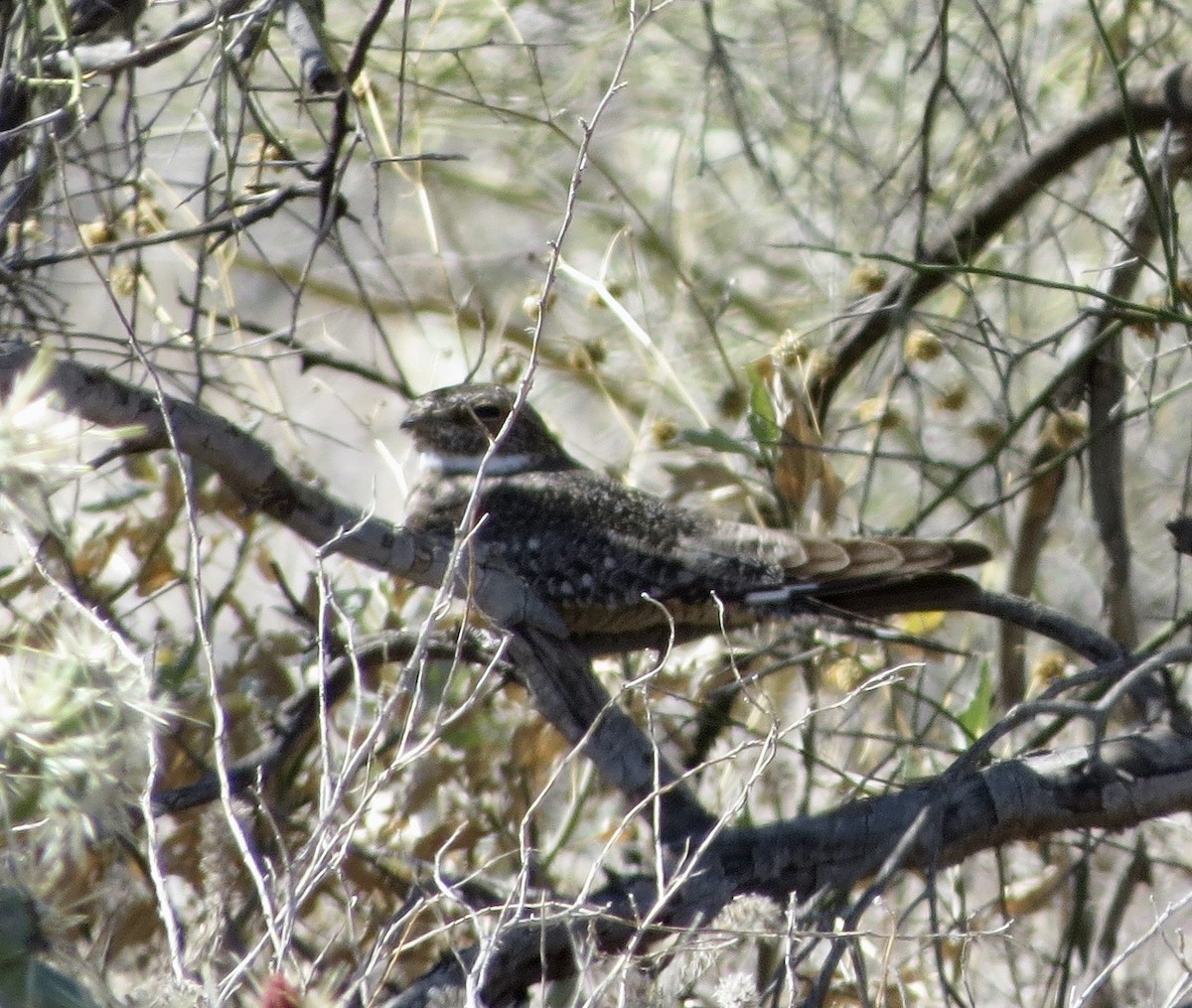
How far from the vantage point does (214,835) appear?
1899 mm

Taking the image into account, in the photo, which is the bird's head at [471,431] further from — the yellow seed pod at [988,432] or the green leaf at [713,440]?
the yellow seed pod at [988,432]

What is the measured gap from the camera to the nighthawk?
2.74 m

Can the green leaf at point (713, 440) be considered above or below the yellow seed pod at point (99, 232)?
above

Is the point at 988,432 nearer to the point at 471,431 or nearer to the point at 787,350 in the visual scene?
the point at 787,350

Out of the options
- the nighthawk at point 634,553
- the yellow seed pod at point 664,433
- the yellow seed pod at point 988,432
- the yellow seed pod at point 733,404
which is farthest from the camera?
the yellow seed pod at point 733,404

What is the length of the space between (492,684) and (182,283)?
13.0ft

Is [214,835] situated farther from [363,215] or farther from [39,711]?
[363,215]

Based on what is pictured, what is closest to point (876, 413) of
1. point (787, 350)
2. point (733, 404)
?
point (787, 350)

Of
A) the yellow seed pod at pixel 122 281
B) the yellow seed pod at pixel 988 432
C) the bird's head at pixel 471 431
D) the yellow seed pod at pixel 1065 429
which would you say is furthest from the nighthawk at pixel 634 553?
the yellow seed pod at pixel 122 281

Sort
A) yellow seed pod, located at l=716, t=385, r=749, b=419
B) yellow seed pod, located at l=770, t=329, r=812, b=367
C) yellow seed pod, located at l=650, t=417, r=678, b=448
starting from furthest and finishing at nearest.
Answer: yellow seed pod, located at l=716, t=385, r=749, b=419
yellow seed pod, located at l=650, t=417, r=678, b=448
yellow seed pod, located at l=770, t=329, r=812, b=367

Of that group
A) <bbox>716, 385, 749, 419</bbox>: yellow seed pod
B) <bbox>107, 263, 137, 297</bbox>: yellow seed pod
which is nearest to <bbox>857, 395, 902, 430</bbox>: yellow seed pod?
<bbox>716, 385, 749, 419</bbox>: yellow seed pod

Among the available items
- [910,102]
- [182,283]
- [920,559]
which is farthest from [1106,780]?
[182,283]

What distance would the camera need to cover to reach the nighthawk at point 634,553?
9.00 ft

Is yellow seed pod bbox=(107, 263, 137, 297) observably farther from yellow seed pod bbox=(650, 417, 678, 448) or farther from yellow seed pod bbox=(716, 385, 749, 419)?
yellow seed pod bbox=(716, 385, 749, 419)
